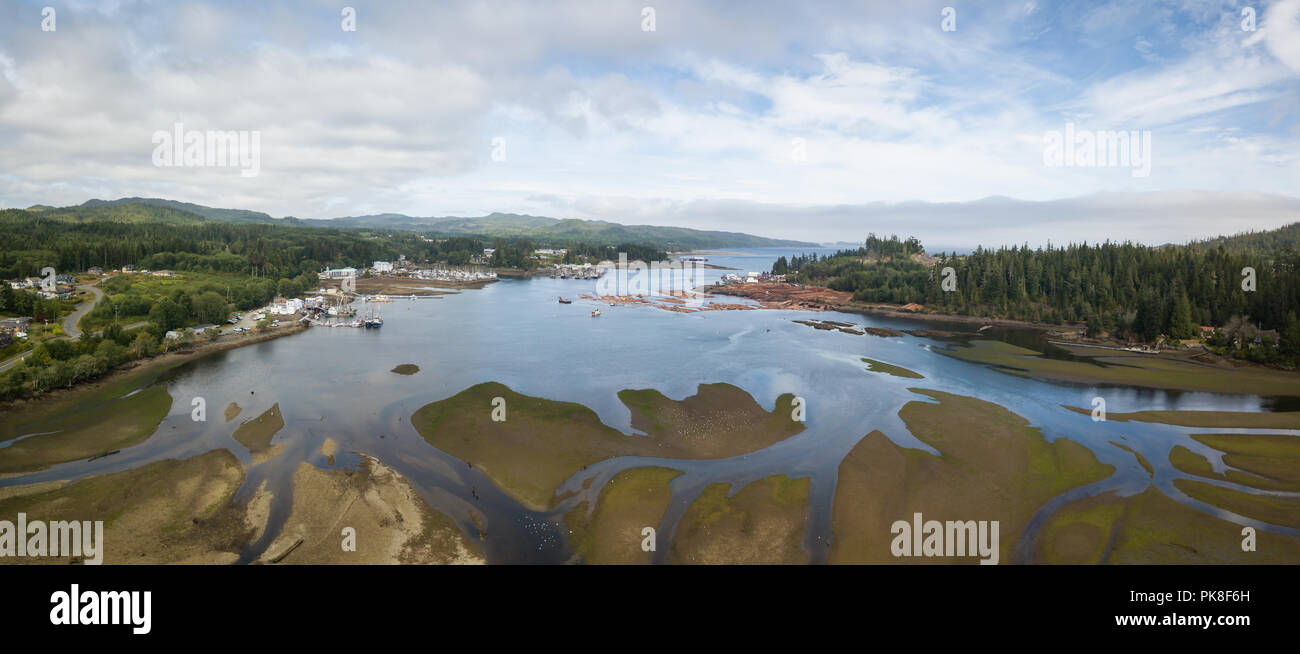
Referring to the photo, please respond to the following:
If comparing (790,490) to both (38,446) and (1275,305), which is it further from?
(1275,305)

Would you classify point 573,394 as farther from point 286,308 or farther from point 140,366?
point 286,308

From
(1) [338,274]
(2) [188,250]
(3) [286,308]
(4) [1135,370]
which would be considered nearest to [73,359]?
(3) [286,308]

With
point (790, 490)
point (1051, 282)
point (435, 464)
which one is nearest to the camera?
point (790, 490)

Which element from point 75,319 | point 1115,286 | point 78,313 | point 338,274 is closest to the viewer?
point 75,319

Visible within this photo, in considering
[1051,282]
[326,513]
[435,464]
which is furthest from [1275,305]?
[326,513]

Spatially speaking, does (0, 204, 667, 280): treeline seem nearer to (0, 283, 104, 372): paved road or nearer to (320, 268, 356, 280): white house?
(320, 268, 356, 280): white house
